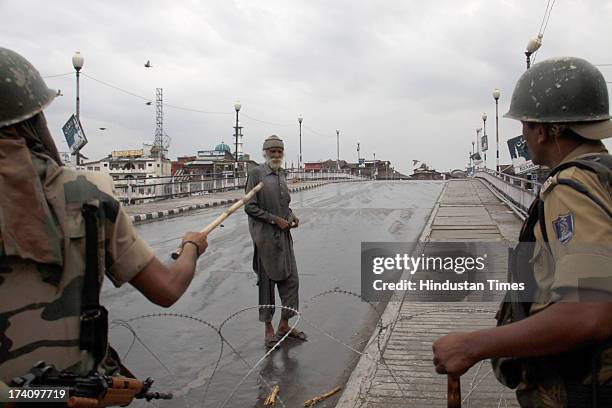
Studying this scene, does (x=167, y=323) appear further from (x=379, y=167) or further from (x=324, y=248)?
(x=379, y=167)

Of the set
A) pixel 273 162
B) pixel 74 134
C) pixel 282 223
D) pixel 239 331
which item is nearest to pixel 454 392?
pixel 282 223

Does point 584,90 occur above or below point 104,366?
above

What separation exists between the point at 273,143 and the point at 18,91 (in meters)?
4.28

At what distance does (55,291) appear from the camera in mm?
1788

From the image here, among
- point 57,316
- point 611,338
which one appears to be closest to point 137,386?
point 57,316

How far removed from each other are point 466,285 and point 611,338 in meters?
5.01

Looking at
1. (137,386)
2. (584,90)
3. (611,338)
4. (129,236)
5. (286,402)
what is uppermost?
(584,90)

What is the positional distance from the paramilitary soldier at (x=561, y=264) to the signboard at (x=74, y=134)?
21.2m

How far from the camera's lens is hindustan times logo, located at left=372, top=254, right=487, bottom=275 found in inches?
293

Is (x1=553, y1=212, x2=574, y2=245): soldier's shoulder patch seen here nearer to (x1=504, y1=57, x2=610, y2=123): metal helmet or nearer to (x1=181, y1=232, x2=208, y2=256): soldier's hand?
(x1=504, y1=57, x2=610, y2=123): metal helmet

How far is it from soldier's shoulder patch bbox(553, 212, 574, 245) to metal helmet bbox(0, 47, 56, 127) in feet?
5.67

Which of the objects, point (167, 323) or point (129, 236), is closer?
point (129, 236)

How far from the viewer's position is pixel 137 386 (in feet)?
6.80

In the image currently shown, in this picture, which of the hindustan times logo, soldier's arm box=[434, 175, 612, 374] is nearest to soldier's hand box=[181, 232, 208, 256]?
soldier's arm box=[434, 175, 612, 374]
